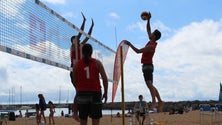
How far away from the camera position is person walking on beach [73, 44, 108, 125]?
249 inches

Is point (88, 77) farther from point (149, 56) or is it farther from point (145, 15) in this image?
point (145, 15)

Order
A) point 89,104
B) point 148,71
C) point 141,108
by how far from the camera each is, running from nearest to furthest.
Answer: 1. point 89,104
2. point 148,71
3. point 141,108

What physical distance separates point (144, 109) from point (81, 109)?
30.0 ft

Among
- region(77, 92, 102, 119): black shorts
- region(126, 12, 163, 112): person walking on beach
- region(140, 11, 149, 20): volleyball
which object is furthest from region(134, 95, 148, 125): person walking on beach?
region(77, 92, 102, 119): black shorts

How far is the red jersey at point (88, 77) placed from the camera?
6332 millimetres

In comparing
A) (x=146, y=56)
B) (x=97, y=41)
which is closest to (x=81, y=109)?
(x=146, y=56)

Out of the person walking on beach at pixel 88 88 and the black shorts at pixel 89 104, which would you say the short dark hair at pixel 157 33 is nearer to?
the person walking on beach at pixel 88 88

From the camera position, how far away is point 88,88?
6.33 meters

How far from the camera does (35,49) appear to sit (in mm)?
10250

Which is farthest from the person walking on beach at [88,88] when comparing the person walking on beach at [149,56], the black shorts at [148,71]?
the black shorts at [148,71]

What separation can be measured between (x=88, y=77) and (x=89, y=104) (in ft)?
1.31

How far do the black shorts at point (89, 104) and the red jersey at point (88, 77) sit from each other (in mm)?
79

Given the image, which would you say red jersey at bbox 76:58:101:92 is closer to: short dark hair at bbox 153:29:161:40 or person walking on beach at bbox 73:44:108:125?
person walking on beach at bbox 73:44:108:125

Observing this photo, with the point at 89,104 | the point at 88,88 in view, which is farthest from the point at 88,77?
the point at 89,104
